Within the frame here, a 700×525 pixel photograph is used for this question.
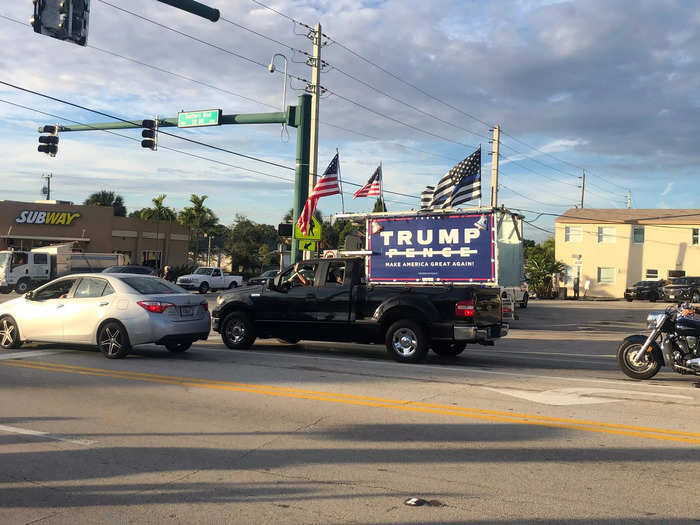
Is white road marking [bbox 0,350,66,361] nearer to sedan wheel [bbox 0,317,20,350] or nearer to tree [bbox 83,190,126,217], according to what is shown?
sedan wheel [bbox 0,317,20,350]

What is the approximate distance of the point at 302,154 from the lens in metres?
25.0

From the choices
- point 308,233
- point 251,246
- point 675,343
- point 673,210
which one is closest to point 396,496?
point 675,343

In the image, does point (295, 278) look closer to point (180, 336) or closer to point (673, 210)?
point (180, 336)

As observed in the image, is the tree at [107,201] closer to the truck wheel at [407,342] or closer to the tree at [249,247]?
the tree at [249,247]

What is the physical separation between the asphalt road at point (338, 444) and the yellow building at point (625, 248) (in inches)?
1640

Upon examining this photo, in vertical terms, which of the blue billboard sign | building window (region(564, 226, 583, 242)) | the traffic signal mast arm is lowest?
the blue billboard sign

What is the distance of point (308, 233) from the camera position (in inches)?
896

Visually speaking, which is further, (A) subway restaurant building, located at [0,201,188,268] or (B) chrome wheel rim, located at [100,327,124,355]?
(A) subway restaurant building, located at [0,201,188,268]

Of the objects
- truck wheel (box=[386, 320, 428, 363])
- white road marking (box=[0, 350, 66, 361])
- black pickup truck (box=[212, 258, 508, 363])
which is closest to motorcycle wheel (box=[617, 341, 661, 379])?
black pickup truck (box=[212, 258, 508, 363])

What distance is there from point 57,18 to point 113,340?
580 cm

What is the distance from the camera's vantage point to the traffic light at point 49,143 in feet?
83.9

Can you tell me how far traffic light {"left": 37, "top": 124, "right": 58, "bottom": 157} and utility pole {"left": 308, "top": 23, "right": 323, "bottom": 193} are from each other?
10131 millimetres

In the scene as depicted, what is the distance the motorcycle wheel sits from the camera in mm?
10133

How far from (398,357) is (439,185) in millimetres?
6698
